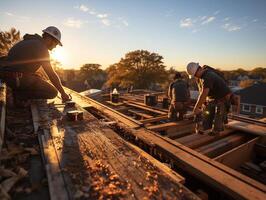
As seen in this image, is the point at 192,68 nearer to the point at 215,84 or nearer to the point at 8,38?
the point at 215,84

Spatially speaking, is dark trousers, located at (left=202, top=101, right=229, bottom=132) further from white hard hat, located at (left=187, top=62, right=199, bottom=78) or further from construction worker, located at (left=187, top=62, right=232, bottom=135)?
white hard hat, located at (left=187, top=62, right=199, bottom=78)

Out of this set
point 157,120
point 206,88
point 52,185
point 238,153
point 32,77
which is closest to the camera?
point 52,185

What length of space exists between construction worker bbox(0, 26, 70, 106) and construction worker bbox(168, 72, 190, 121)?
262 cm

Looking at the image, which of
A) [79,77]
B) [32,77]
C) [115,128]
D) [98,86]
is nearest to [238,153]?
[115,128]

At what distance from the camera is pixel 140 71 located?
3572 centimetres

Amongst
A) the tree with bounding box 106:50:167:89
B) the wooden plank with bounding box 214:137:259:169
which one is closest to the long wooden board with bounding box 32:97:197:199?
the wooden plank with bounding box 214:137:259:169

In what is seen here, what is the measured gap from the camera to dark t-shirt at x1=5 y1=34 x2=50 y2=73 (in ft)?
11.2

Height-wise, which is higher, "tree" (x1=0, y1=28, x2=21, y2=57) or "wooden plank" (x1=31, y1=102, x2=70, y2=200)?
"tree" (x1=0, y1=28, x2=21, y2=57)

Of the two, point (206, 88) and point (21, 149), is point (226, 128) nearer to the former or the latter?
point (206, 88)

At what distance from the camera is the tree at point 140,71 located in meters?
35.3

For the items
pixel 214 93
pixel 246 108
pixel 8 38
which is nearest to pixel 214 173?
pixel 214 93

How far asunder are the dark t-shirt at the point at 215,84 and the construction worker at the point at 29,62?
2.67 meters

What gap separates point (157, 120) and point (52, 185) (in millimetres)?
3397

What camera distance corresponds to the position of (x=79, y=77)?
177 ft
